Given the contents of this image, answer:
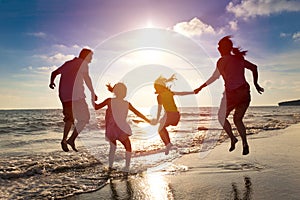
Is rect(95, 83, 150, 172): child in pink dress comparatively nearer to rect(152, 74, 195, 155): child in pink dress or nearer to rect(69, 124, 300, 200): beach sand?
rect(152, 74, 195, 155): child in pink dress

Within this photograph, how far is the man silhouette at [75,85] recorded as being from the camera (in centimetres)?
745

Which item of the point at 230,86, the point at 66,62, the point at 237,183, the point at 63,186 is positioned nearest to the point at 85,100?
the point at 66,62

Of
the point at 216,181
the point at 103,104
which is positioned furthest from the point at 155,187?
the point at 103,104

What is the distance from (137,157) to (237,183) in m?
4.69

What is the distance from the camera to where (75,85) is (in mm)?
7484

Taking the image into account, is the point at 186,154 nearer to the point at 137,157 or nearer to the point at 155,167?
the point at 137,157

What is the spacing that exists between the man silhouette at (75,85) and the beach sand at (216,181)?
72.6 inches

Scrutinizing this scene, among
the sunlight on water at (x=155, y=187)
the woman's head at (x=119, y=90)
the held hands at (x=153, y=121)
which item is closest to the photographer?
the sunlight on water at (x=155, y=187)

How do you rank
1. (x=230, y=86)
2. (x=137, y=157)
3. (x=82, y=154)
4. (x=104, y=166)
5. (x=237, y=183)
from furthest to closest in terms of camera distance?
(x=82, y=154), (x=137, y=157), (x=104, y=166), (x=230, y=86), (x=237, y=183)

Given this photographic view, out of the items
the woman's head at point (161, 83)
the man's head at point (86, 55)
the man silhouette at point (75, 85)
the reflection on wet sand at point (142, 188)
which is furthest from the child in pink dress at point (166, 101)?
the man's head at point (86, 55)

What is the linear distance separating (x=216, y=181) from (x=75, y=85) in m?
3.79

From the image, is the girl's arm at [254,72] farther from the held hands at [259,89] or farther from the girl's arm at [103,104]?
the girl's arm at [103,104]

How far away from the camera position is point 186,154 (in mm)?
10727

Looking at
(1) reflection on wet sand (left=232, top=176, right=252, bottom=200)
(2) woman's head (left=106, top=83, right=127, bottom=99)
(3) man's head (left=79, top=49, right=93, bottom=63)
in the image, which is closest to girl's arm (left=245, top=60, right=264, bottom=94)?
(1) reflection on wet sand (left=232, top=176, right=252, bottom=200)
